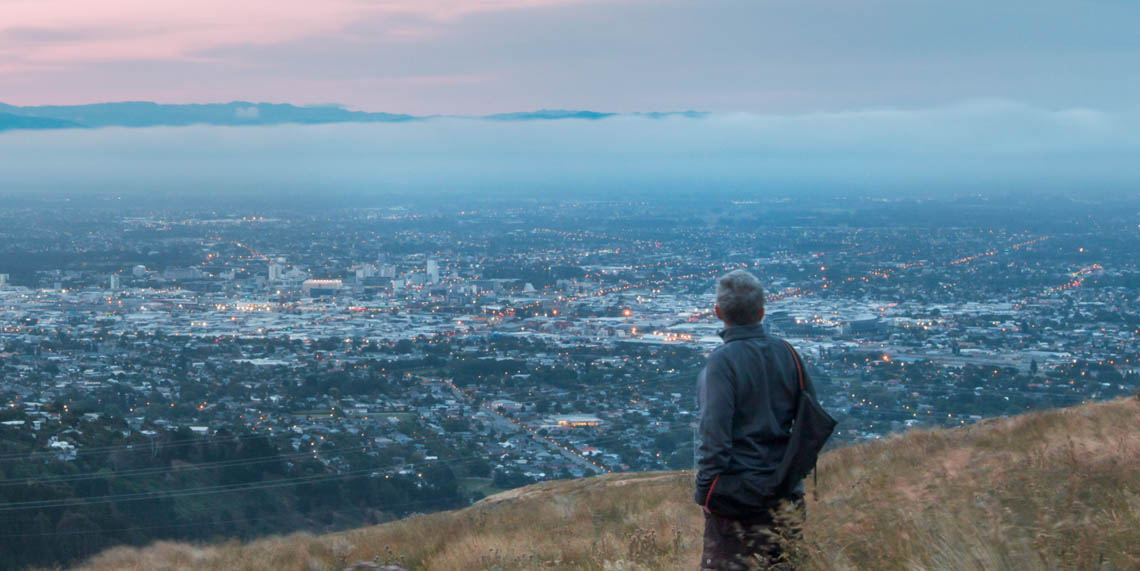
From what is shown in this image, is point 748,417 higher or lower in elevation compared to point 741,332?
lower

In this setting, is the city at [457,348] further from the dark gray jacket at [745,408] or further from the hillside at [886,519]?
the dark gray jacket at [745,408]

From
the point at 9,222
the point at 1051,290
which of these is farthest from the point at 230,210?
the point at 1051,290

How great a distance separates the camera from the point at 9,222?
48500 millimetres

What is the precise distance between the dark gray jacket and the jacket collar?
27 millimetres

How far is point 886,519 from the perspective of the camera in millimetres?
3934

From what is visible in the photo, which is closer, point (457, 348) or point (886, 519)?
point (886, 519)

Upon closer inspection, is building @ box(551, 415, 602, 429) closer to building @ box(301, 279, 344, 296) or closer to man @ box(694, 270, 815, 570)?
man @ box(694, 270, 815, 570)

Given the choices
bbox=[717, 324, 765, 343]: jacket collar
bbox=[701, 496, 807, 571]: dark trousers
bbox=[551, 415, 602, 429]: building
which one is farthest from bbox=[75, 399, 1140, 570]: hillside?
bbox=[551, 415, 602, 429]: building

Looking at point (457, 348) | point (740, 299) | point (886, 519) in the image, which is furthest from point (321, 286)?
point (740, 299)

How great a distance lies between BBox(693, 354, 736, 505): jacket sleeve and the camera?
333 centimetres

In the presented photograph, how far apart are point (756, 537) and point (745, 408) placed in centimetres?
48

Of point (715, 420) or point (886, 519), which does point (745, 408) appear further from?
point (886, 519)

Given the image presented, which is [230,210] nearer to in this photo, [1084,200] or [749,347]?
[1084,200]

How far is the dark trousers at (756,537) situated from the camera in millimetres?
3330
